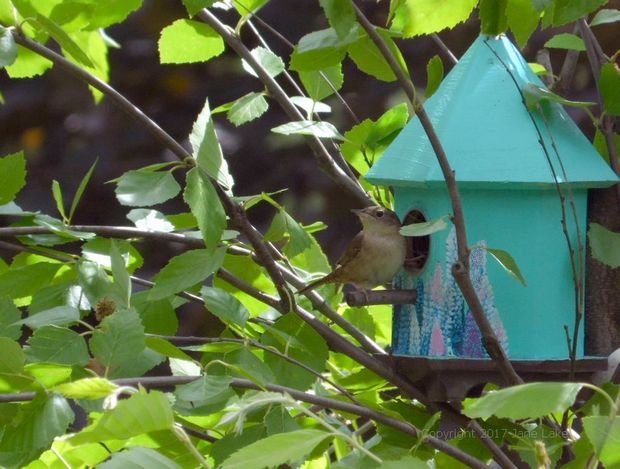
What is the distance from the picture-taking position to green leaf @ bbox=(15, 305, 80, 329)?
124 centimetres

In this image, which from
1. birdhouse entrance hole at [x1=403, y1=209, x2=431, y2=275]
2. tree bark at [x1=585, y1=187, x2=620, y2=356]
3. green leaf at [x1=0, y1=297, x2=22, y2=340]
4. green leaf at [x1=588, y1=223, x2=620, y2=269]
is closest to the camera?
green leaf at [x1=0, y1=297, x2=22, y2=340]

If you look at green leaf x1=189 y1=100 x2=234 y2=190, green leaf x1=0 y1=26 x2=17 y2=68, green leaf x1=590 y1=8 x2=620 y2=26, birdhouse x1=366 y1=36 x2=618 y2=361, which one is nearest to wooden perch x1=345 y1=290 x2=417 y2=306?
birdhouse x1=366 y1=36 x2=618 y2=361

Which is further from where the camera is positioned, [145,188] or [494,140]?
[494,140]

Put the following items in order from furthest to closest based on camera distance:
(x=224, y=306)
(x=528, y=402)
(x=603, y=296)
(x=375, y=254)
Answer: (x=375, y=254) → (x=603, y=296) → (x=224, y=306) → (x=528, y=402)

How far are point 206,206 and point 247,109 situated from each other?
1.27ft

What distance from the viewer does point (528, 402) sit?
911 millimetres

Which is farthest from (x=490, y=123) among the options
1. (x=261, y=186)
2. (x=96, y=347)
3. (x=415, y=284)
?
(x=261, y=186)

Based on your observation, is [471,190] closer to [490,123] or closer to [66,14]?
[490,123]

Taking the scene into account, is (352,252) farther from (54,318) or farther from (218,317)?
(54,318)

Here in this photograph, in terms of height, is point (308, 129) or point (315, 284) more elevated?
point (308, 129)

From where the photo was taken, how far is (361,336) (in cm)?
176

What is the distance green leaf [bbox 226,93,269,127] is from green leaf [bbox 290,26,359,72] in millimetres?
269

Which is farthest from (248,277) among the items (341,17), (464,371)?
(341,17)

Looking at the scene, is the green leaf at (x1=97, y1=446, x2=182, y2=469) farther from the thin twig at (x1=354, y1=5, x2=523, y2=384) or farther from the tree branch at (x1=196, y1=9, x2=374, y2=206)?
the tree branch at (x1=196, y1=9, x2=374, y2=206)
